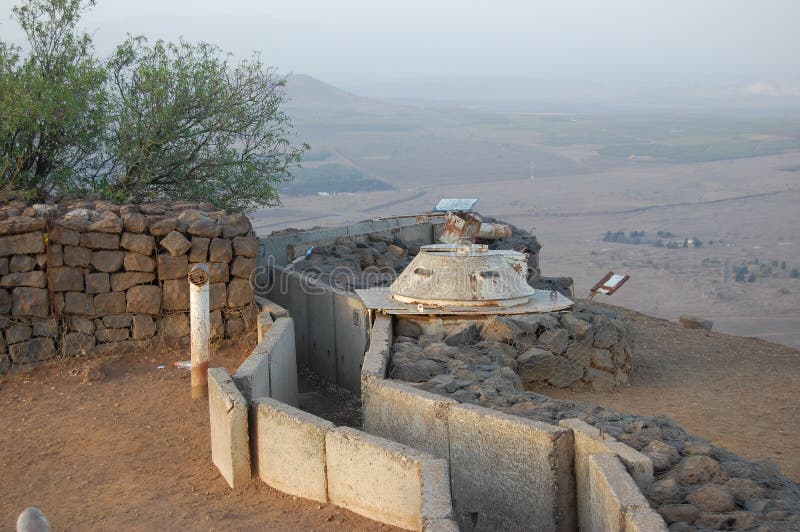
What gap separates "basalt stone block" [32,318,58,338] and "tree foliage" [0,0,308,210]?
2.73m

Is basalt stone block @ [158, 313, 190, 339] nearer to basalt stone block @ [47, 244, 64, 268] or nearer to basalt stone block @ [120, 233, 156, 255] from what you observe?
basalt stone block @ [120, 233, 156, 255]

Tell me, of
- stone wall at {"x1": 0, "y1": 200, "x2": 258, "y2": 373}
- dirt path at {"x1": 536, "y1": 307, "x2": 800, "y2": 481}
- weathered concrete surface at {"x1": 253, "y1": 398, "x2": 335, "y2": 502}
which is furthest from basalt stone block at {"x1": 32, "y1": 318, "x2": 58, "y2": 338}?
dirt path at {"x1": 536, "y1": 307, "x2": 800, "y2": 481}

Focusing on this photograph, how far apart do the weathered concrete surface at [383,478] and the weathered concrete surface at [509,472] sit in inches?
27.5

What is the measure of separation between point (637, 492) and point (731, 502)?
670 mm

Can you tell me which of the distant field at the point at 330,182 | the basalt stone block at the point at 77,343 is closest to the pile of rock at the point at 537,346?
the basalt stone block at the point at 77,343

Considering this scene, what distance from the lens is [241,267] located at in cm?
1152

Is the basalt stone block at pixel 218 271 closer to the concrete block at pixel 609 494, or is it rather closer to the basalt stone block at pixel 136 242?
the basalt stone block at pixel 136 242

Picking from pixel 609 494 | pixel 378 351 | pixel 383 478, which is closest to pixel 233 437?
pixel 383 478

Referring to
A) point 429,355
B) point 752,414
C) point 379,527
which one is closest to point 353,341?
point 429,355

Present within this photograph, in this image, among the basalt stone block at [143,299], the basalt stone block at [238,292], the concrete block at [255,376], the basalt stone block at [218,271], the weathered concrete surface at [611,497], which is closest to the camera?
the weathered concrete surface at [611,497]

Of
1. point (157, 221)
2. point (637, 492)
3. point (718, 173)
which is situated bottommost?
point (718, 173)

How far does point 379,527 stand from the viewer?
6676mm

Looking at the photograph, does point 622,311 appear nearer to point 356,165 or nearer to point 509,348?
point 509,348

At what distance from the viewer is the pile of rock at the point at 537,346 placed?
1020 centimetres
